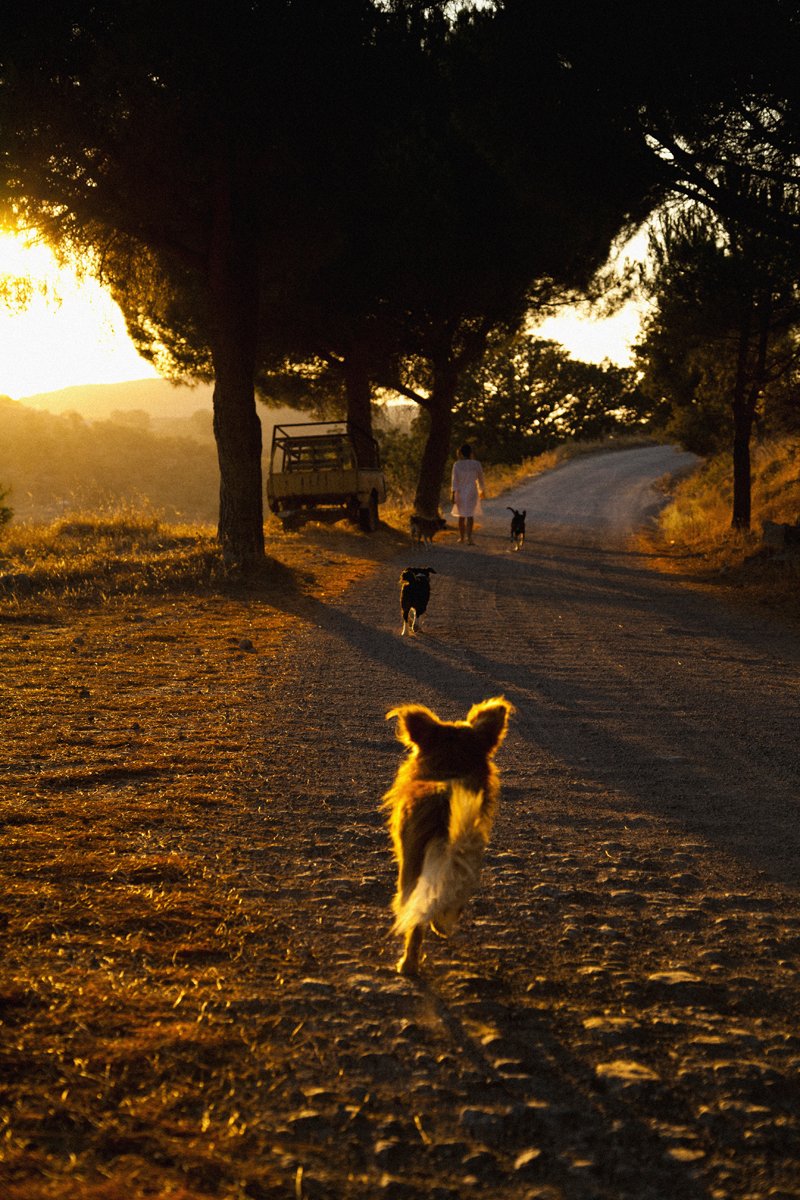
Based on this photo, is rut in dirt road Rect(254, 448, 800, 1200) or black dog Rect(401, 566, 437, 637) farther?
black dog Rect(401, 566, 437, 637)

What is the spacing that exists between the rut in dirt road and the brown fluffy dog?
32 cm

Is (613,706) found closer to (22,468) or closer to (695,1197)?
(695,1197)

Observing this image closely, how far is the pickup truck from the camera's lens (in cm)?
2328

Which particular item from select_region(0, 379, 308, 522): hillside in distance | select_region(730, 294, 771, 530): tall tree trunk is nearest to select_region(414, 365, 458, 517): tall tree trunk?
select_region(730, 294, 771, 530): tall tree trunk

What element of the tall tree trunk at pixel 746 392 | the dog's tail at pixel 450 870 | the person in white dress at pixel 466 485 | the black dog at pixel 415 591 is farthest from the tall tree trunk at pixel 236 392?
the dog's tail at pixel 450 870

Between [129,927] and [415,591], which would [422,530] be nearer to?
[415,591]

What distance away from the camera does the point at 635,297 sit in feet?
77.3

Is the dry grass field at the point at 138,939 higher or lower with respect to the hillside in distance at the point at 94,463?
lower

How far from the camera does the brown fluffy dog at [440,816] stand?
3104mm

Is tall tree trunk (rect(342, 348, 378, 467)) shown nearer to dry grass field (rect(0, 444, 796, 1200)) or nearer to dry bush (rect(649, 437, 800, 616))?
dry bush (rect(649, 437, 800, 616))

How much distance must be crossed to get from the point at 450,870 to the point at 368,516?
67.3ft

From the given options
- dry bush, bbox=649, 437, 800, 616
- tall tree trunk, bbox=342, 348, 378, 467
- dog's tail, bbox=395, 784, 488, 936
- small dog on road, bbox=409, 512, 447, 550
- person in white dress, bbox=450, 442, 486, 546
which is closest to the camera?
dog's tail, bbox=395, 784, 488, 936

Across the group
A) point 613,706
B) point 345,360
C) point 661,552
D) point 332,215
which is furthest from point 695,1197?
point 345,360

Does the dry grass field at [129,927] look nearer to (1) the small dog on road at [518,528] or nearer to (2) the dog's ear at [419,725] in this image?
(2) the dog's ear at [419,725]
